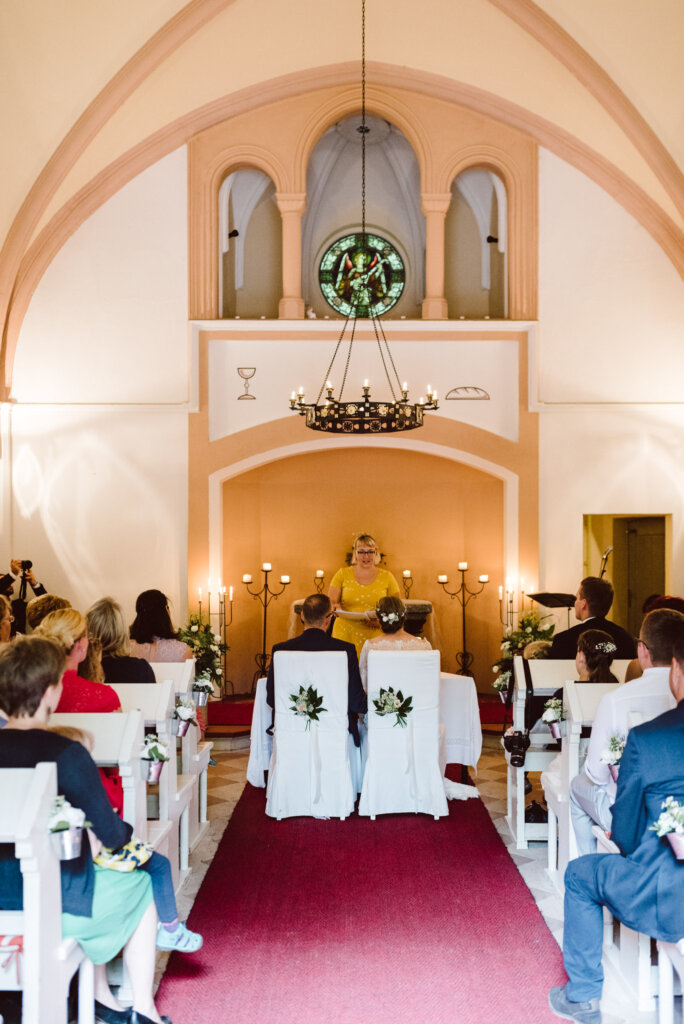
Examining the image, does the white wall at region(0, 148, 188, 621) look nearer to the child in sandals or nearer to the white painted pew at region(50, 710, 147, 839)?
the white painted pew at region(50, 710, 147, 839)

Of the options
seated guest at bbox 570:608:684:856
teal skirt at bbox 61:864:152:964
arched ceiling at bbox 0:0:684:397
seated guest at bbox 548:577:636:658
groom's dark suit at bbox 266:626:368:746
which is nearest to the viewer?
teal skirt at bbox 61:864:152:964

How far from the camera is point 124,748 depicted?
3.71m

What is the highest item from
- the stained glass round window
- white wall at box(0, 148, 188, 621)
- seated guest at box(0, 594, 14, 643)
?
the stained glass round window

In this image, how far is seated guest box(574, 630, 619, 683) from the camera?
506cm

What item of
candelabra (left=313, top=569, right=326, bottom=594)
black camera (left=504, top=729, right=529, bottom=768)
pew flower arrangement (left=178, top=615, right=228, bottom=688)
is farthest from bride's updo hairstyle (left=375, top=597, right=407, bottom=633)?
candelabra (left=313, top=569, right=326, bottom=594)

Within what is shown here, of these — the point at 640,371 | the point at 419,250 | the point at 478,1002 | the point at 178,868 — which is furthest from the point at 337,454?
the point at 478,1002

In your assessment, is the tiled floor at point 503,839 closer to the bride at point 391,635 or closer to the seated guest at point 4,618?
the bride at point 391,635

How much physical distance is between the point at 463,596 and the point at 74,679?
681cm

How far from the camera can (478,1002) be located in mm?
3719

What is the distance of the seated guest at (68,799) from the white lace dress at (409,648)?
3.05m

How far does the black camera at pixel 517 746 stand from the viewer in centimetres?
547

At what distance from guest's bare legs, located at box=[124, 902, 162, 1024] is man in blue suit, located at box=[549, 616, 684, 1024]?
161 centimetres

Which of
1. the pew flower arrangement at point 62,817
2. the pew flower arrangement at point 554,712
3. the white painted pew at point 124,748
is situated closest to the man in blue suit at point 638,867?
the pew flower arrangement at point 554,712

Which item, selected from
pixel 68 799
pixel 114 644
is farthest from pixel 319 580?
pixel 68 799
